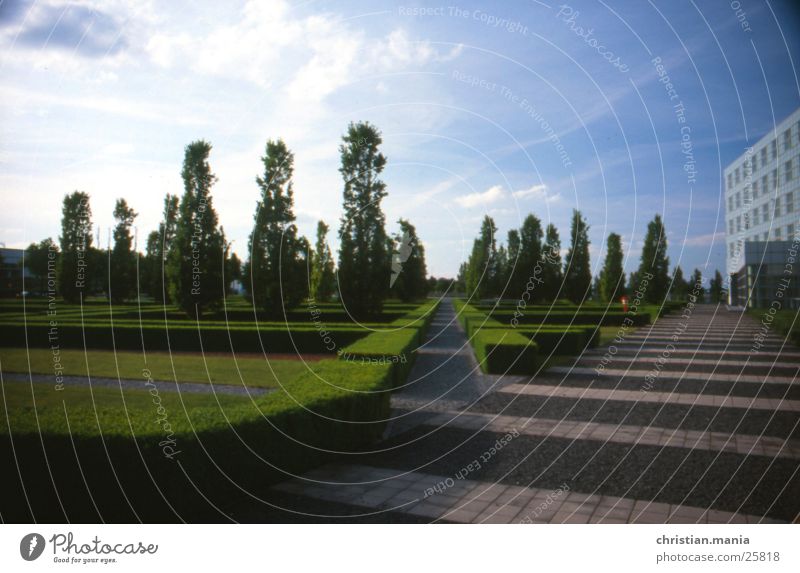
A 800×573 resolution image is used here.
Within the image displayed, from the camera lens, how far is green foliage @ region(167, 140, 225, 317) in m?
22.7

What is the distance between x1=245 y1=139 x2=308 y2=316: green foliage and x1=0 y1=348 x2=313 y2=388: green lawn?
7048mm

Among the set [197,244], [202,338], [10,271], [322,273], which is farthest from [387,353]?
[322,273]

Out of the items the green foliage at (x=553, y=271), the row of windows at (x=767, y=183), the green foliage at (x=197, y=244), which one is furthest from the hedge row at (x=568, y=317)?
the green foliage at (x=197, y=244)

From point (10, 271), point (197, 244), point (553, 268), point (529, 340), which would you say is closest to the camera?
point (10, 271)

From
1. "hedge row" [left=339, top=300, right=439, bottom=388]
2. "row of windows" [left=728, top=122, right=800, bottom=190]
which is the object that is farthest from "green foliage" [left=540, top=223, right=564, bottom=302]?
"row of windows" [left=728, top=122, right=800, bottom=190]

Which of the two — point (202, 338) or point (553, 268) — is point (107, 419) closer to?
point (202, 338)

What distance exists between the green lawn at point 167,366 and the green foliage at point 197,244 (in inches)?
251

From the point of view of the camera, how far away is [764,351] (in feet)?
65.3

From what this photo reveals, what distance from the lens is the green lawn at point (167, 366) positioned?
1272 centimetres

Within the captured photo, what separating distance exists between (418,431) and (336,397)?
2034mm

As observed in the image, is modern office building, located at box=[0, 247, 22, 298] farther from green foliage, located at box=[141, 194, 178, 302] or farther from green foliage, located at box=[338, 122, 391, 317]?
green foliage, located at box=[338, 122, 391, 317]

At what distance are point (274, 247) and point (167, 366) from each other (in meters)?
11.7

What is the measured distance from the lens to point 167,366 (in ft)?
46.8
